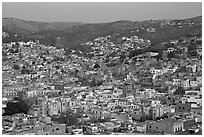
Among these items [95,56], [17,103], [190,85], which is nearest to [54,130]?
[17,103]

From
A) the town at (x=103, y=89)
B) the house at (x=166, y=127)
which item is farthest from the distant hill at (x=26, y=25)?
the house at (x=166, y=127)

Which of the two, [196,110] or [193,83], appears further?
[193,83]

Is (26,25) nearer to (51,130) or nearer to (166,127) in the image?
(51,130)

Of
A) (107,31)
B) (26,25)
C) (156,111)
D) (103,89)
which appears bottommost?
(156,111)

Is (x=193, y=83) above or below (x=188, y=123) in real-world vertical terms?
above

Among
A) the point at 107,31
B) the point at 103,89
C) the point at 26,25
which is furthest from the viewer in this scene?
the point at 26,25

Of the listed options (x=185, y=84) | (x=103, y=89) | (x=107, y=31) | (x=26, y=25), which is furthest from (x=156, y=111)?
(x=26, y=25)

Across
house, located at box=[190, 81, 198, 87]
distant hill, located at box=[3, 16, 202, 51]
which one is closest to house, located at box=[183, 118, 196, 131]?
house, located at box=[190, 81, 198, 87]
